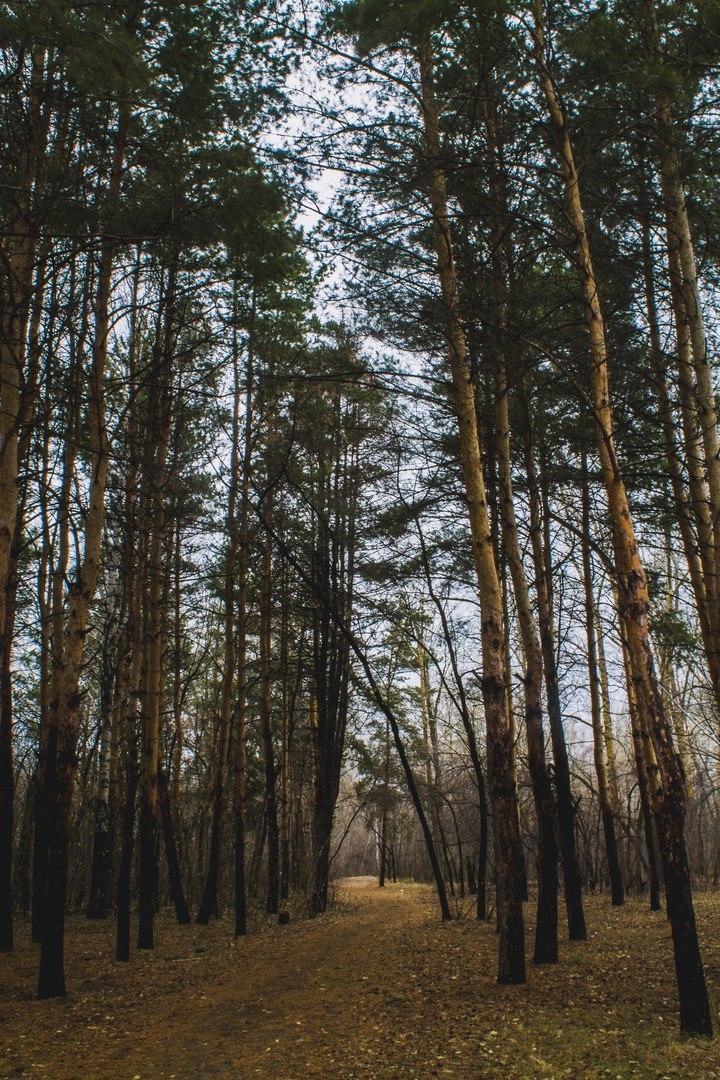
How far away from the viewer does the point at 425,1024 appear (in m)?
5.18

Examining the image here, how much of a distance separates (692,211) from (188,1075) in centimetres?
860

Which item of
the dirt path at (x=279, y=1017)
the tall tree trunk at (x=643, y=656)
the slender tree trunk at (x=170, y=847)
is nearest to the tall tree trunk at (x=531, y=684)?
the tall tree trunk at (x=643, y=656)

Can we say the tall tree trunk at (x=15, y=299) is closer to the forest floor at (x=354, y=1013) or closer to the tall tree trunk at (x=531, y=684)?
the forest floor at (x=354, y=1013)

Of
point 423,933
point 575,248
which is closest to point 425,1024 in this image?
point 423,933

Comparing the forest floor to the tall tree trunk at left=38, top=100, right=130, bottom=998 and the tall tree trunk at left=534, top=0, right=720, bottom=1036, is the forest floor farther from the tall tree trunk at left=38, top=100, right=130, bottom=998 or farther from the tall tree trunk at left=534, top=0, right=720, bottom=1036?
the tall tree trunk at left=38, top=100, right=130, bottom=998

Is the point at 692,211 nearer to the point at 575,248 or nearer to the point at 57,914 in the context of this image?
the point at 575,248

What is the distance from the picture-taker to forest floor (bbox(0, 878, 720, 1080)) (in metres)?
4.30

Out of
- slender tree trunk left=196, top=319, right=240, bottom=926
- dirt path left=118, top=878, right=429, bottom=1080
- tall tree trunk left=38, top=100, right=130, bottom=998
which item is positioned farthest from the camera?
slender tree trunk left=196, top=319, right=240, bottom=926

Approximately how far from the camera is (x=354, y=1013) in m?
5.65

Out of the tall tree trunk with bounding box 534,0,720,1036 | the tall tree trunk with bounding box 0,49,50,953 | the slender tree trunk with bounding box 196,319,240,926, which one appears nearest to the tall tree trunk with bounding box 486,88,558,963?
→ the tall tree trunk with bounding box 534,0,720,1036

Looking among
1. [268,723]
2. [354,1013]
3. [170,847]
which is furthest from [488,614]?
[170,847]

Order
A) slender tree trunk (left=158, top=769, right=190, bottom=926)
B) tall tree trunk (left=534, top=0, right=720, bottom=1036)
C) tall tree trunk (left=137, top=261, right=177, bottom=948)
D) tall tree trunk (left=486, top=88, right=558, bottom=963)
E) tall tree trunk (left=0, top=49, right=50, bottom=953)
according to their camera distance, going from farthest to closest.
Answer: slender tree trunk (left=158, top=769, right=190, bottom=926) → tall tree trunk (left=137, top=261, right=177, bottom=948) → tall tree trunk (left=486, top=88, right=558, bottom=963) → tall tree trunk (left=0, top=49, right=50, bottom=953) → tall tree trunk (left=534, top=0, right=720, bottom=1036)

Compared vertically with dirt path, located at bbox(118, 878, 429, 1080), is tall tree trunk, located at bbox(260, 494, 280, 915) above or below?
above

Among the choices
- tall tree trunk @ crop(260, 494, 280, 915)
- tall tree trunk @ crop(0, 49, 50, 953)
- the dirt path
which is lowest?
the dirt path
